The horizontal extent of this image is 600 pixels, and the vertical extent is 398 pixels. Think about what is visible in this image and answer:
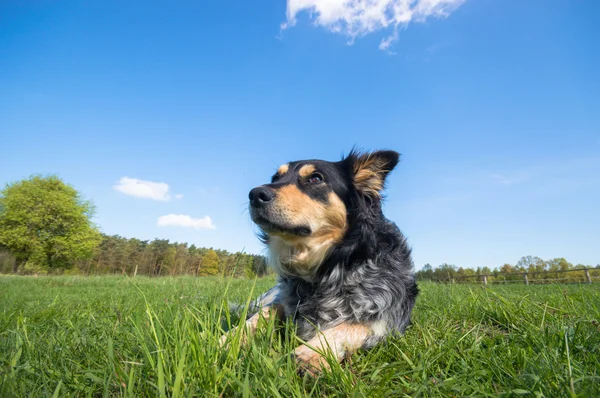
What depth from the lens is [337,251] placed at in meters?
3.40

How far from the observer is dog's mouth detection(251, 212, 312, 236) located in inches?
127

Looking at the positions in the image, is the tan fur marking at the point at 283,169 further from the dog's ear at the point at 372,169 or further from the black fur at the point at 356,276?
the dog's ear at the point at 372,169

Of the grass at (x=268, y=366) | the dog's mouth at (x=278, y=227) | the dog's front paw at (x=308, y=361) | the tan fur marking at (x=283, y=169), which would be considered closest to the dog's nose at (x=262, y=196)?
the dog's mouth at (x=278, y=227)

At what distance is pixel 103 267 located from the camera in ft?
200

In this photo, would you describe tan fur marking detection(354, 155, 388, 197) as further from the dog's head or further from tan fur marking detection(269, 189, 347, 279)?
tan fur marking detection(269, 189, 347, 279)

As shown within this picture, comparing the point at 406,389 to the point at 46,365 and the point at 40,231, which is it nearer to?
the point at 46,365

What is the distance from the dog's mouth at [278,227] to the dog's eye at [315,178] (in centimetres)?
59

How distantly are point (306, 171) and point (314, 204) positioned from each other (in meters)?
0.49

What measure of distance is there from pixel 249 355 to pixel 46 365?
129 cm

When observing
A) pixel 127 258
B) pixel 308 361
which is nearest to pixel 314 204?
pixel 308 361

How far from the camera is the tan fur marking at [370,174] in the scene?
3947 mm

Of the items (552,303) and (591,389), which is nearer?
(591,389)

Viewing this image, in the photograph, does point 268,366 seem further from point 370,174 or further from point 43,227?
point 43,227

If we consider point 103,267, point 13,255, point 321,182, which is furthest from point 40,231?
point 321,182
